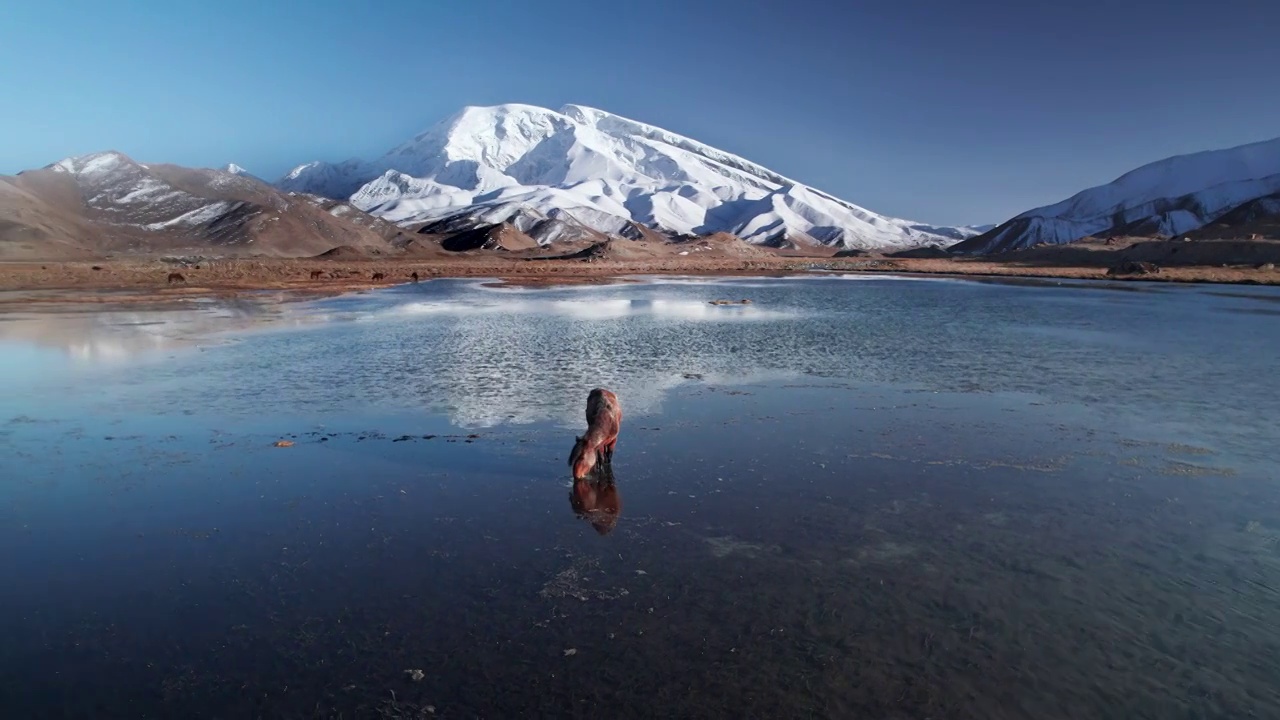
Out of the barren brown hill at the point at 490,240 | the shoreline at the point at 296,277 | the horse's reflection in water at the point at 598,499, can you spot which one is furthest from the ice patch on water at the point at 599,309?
the barren brown hill at the point at 490,240

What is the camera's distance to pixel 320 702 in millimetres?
4840

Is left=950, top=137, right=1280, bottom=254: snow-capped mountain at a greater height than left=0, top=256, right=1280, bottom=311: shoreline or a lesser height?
greater

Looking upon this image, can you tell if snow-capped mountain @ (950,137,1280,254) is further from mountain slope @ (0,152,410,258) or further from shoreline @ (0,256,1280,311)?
mountain slope @ (0,152,410,258)

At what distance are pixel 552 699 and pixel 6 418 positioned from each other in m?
12.2

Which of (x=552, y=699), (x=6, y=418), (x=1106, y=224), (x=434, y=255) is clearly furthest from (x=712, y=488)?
(x=1106, y=224)

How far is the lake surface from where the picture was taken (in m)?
5.07

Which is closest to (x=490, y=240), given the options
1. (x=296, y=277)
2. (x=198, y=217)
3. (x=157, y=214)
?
(x=198, y=217)

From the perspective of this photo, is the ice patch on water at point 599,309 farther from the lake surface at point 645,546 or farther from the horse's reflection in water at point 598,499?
the horse's reflection in water at point 598,499

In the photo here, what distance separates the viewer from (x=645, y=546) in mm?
7168

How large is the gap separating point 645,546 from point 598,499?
1374 mm

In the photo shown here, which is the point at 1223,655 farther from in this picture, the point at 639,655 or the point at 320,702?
the point at 320,702

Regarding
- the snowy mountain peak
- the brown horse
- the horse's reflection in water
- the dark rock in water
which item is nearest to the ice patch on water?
the brown horse

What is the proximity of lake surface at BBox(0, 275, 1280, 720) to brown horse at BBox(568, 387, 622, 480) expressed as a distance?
39 centimetres

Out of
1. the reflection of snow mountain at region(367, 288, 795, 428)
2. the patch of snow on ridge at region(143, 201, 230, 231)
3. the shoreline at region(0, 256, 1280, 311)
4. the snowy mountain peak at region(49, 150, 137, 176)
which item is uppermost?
the snowy mountain peak at region(49, 150, 137, 176)
